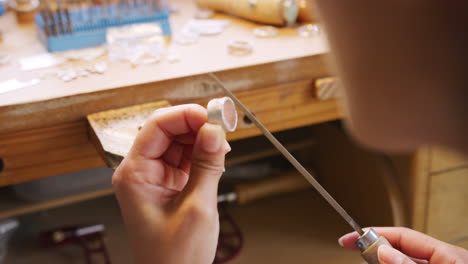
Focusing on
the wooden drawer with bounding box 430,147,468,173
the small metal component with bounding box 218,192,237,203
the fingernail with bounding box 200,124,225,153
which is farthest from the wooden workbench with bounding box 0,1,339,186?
the small metal component with bounding box 218,192,237,203

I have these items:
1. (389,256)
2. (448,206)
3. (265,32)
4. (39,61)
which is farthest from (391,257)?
(39,61)

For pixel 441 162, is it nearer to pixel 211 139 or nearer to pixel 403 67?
pixel 211 139

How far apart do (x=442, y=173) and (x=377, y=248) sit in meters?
0.48

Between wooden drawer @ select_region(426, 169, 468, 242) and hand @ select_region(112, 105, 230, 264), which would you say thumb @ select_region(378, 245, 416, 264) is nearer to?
hand @ select_region(112, 105, 230, 264)

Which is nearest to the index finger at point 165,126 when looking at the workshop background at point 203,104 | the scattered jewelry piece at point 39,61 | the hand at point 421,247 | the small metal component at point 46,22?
the workshop background at point 203,104

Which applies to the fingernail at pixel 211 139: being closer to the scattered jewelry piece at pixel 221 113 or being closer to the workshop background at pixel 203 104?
the scattered jewelry piece at pixel 221 113

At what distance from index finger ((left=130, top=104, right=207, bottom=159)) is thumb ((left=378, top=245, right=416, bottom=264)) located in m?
0.24

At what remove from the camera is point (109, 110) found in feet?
2.63

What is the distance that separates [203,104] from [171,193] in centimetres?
32

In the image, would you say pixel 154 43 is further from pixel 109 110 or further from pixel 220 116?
pixel 220 116

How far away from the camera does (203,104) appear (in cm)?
85

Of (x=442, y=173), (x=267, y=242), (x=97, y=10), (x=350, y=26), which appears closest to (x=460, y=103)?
(x=350, y=26)

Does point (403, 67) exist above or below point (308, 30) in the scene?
above

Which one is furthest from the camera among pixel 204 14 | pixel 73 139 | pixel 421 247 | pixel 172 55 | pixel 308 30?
pixel 204 14
